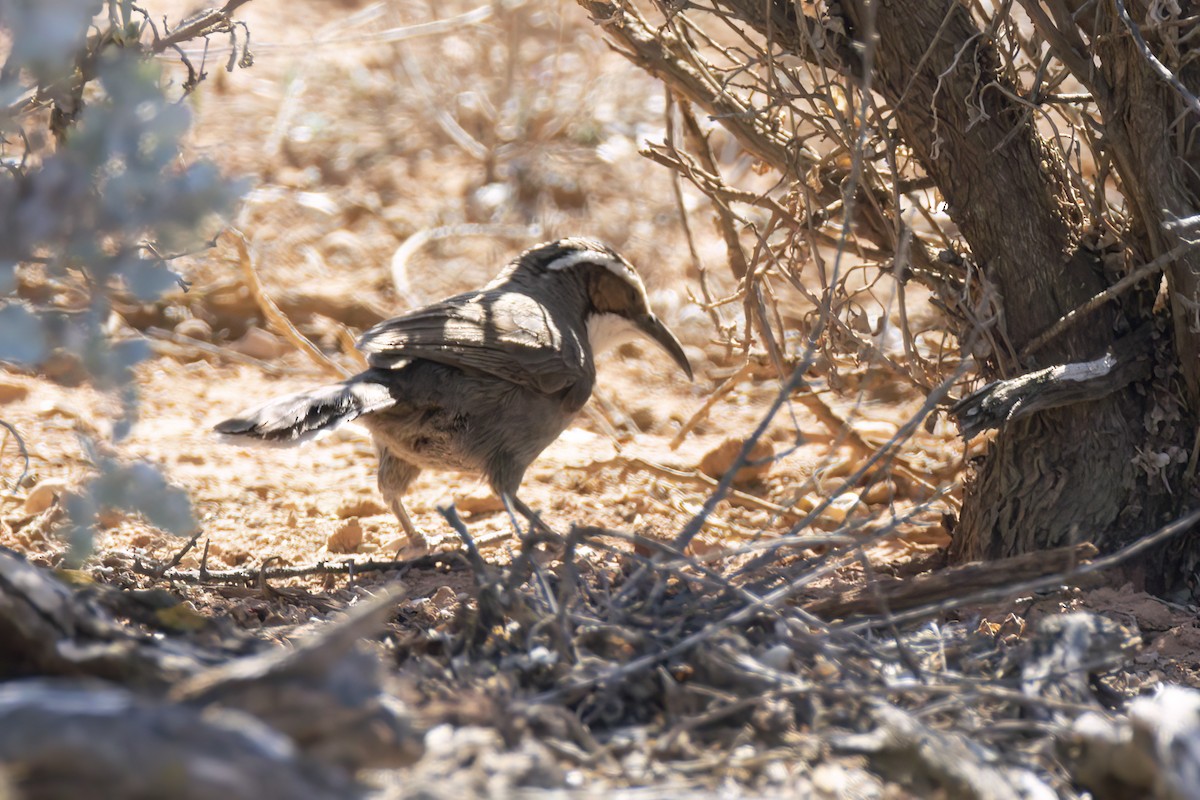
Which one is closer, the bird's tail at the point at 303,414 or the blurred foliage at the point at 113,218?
the blurred foliage at the point at 113,218

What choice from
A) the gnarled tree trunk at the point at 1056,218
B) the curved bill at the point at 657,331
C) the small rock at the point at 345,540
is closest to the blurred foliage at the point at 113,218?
the gnarled tree trunk at the point at 1056,218

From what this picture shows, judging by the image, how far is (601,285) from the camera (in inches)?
215

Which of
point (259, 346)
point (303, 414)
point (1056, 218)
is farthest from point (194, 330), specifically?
point (1056, 218)

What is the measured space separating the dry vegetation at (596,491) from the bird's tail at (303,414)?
0.46 metres

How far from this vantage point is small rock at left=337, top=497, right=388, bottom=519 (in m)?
5.29

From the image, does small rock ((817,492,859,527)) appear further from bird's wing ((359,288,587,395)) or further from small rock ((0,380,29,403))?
small rock ((0,380,29,403))

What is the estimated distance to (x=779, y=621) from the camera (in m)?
2.75

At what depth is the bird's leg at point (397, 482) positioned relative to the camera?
4.93m

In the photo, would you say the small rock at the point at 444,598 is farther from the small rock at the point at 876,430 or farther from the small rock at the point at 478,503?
the small rock at the point at 876,430

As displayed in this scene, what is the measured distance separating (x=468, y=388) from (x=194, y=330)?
8.66ft

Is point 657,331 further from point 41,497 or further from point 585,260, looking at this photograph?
point 41,497

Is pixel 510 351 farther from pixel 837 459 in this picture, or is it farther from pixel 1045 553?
pixel 1045 553

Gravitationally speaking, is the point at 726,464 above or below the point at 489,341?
below

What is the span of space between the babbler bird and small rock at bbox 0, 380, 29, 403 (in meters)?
1.92
